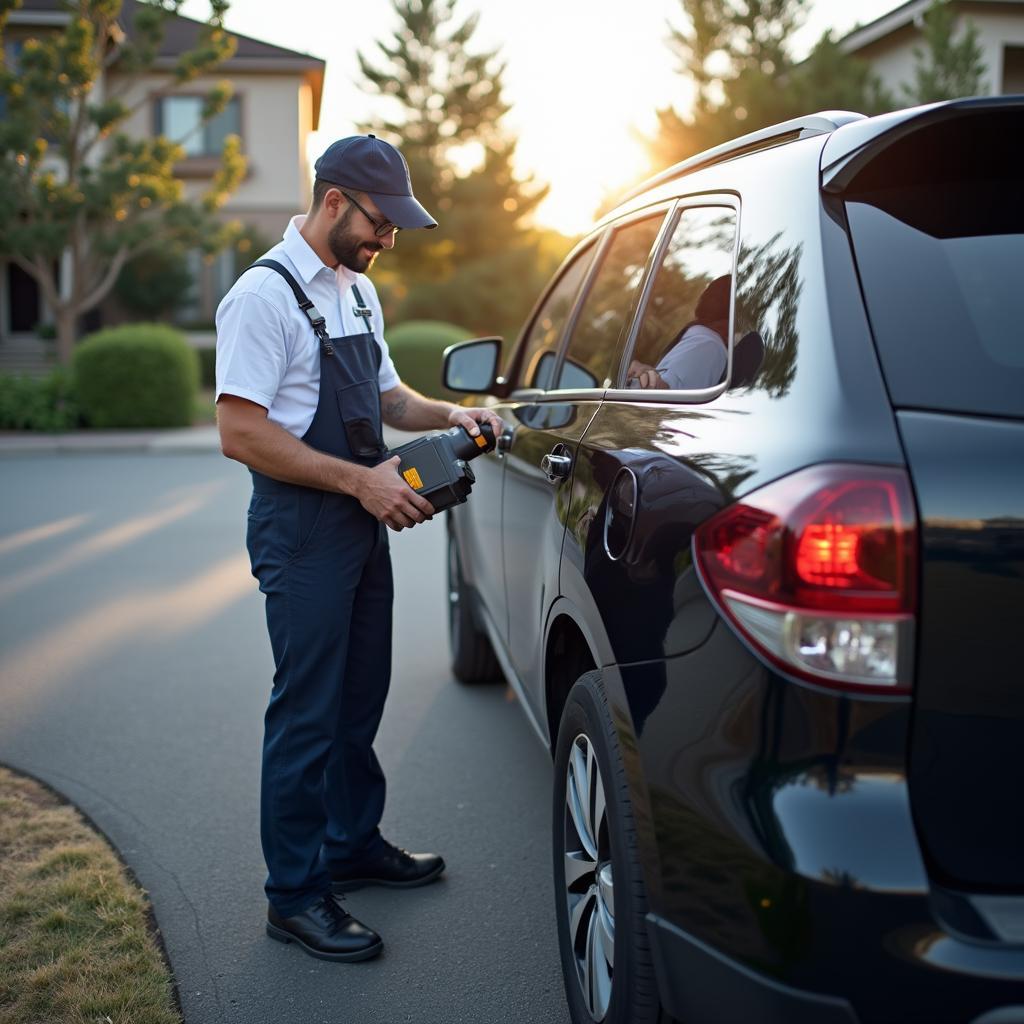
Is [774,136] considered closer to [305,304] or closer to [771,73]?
[305,304]

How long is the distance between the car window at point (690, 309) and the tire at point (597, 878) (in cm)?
76

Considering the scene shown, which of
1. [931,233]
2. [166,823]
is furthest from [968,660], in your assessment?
[166,823]

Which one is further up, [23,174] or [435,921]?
[23,174]

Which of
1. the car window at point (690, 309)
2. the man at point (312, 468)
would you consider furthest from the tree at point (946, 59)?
the man at point (312, 468)

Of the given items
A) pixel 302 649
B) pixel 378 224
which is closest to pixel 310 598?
pixel 302 649

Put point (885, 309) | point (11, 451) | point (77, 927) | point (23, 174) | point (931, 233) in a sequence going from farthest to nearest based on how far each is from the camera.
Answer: point (23, 174) → point (11, 451) → point (77, 927) → point (931, 233) → point (885, 309)

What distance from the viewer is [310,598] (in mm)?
3064

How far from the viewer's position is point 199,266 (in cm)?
3125

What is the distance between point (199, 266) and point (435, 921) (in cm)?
3007

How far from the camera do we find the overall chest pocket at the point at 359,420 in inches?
123

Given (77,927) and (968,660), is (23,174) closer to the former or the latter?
(77,927)

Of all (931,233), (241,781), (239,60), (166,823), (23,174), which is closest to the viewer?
(931,233)

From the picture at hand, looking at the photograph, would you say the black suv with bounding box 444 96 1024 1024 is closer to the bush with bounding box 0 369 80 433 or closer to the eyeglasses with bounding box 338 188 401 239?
the eyeglasses with bounding box 338 188 401 239

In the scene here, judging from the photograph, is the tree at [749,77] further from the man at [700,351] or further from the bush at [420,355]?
the man at [700,351]
